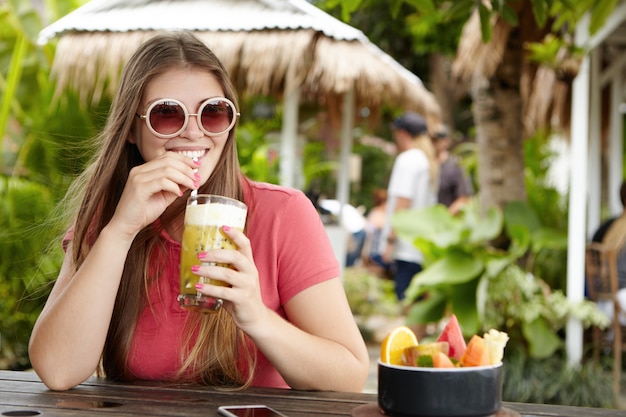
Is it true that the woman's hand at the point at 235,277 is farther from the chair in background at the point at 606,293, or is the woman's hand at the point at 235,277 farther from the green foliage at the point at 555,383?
the chair in background at the point at 606,293

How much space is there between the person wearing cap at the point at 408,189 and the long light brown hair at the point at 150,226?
482 centimetres

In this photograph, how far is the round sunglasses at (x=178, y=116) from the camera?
6.21 feet

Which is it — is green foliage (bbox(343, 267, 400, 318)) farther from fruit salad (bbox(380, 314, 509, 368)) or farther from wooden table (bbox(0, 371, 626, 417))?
fruit salad (bbox(380, 314, 509, 368))

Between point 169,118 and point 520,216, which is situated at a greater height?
point 520,216

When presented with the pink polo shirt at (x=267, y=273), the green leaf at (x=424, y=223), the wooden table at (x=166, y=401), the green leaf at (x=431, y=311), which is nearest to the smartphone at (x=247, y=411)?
the wooden table at (x=166, y=401)

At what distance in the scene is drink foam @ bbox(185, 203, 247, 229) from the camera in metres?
1.64

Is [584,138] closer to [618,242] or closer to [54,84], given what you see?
[618,242]

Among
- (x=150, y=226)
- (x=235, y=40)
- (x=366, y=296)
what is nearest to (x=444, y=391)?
(x=150, y=226)

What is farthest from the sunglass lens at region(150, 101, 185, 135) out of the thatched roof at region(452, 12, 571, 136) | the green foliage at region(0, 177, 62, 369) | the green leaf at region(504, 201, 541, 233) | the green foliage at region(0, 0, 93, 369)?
the green leaf at region(504, 201, 541, 233)

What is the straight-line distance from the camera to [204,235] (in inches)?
64.6

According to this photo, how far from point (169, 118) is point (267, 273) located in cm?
41

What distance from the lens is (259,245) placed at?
2.05m

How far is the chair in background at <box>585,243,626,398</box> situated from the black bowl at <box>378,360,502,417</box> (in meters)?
4.46

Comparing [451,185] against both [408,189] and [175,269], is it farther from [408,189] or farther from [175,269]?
[175,269]
